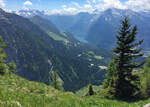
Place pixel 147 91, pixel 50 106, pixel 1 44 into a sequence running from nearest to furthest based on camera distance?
pixel 50 106 < pixel 147 91 < pixel 1 44

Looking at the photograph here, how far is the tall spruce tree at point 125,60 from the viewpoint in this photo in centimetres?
2498

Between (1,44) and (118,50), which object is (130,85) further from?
(1,44)

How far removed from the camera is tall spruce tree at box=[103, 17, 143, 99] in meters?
25.0

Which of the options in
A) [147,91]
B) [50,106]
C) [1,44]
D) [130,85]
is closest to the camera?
[50,106]

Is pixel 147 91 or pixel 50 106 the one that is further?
pixel 147 91

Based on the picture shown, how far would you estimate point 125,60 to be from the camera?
84.1ft

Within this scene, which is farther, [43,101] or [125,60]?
[125,60]

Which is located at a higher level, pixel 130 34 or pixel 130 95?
pixel 130 34

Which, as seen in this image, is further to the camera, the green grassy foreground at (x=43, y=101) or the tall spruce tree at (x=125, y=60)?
the tall spruce tree at (x=125, y=60)

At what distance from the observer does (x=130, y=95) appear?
24688 mm

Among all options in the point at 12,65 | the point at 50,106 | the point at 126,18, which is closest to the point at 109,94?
the point at 126,18

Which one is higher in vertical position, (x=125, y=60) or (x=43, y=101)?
(x=125, y=60)

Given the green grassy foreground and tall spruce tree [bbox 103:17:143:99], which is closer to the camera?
the green grassy foreground

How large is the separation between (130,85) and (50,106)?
62.4 feet
